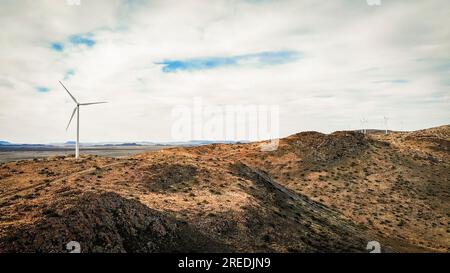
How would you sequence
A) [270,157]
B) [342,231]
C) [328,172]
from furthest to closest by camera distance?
[270,157], [328,172], [342,231]

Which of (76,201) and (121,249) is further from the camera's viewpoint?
(76,201)

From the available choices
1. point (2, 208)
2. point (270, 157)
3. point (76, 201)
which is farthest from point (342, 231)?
point (270, 157)

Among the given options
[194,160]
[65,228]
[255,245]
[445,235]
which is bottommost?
[445,235]

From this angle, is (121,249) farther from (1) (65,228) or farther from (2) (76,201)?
(2) (76,201)

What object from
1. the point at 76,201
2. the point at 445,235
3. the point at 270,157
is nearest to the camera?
the point at 76,201

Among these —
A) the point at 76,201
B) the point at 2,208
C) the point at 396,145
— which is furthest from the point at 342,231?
the point at 396,145

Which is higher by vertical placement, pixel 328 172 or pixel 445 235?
pixel 328 172
